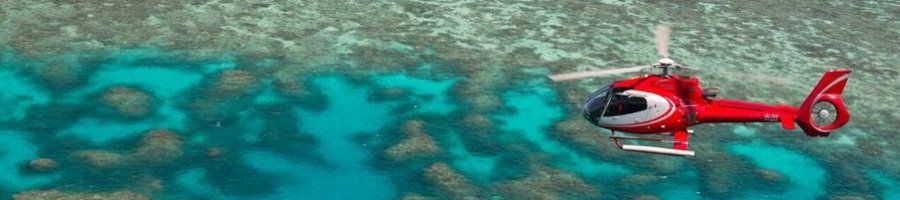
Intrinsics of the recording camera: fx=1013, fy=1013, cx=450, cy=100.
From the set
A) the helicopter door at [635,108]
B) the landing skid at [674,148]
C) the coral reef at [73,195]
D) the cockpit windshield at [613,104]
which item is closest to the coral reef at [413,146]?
the cockpit windshield at [613,104]

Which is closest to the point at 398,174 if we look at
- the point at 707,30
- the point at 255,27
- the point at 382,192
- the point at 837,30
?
→ the point at 382,192

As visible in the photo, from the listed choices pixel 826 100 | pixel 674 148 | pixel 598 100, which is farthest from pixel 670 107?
pixel 826 100

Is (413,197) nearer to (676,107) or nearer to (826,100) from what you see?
(676,107)

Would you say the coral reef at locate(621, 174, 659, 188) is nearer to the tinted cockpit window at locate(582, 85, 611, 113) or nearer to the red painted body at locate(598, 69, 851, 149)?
the red painted body at locate(598, 69, 851, 149)

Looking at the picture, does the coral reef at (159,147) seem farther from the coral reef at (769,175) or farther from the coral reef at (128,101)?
the coral reef at (769,175)

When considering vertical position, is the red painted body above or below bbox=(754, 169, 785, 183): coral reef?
above

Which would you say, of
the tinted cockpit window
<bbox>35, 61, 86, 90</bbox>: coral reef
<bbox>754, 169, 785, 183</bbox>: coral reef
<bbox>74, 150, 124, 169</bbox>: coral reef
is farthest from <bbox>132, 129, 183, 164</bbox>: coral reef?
<bbox>754, 169, 785, 183</bbox>: coral reef

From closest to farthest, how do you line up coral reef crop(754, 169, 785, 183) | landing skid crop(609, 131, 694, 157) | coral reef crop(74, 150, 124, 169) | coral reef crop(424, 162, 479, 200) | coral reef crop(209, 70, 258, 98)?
landing skid crop(609, 131, 694, 157)
coral reef crop(424, 162, 479, 200)
coral reef crop(74, 150, 124, 169)
coral reef crop(754, 169, 785, 183)
coral reef crop(209, 70, 258, 98)
